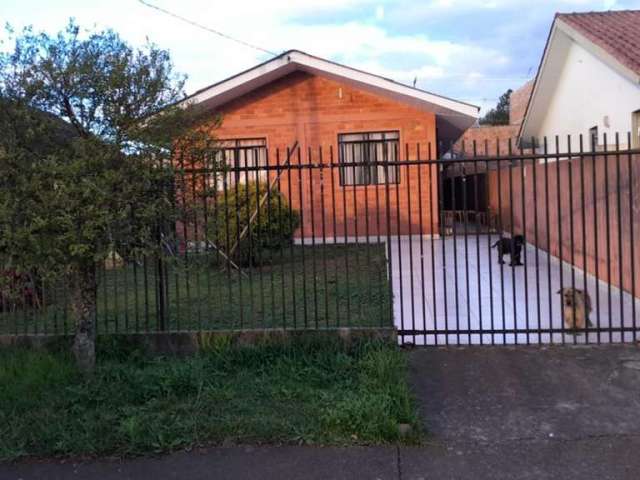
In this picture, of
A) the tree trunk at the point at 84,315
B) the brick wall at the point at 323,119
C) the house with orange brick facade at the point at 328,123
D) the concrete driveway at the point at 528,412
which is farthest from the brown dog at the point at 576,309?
the brick wall at the point at 323,119

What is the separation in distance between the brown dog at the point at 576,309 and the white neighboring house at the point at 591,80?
7.66ft

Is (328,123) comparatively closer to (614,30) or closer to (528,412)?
(614,30)

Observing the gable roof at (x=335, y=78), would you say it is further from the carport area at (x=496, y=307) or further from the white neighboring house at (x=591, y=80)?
the carport area at (x=496, y=307)

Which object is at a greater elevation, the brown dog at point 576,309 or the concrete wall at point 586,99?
the concrete wall at point 586,99

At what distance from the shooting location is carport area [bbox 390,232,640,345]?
6109 millimetres

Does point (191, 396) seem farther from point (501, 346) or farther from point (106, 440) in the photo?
point (501, 346)

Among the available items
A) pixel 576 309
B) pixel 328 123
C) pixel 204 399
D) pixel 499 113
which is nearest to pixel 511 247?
pixel 576 309

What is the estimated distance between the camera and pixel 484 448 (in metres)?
4.09

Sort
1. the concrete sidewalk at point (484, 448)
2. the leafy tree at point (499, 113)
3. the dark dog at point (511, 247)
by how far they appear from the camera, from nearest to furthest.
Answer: the concrete sidewalk at point (484, 448) < the dark dog at point (511, 247) < the leafy tree at point (499, 113)

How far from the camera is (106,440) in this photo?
166 inches

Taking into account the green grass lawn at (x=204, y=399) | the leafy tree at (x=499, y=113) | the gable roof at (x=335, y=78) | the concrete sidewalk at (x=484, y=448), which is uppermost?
the leafy tree at (x=499, y=113)

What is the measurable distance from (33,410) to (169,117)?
240 cm

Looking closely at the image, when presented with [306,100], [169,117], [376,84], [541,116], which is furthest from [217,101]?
[169,117]

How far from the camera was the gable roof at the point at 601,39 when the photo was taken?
9.04 meters
